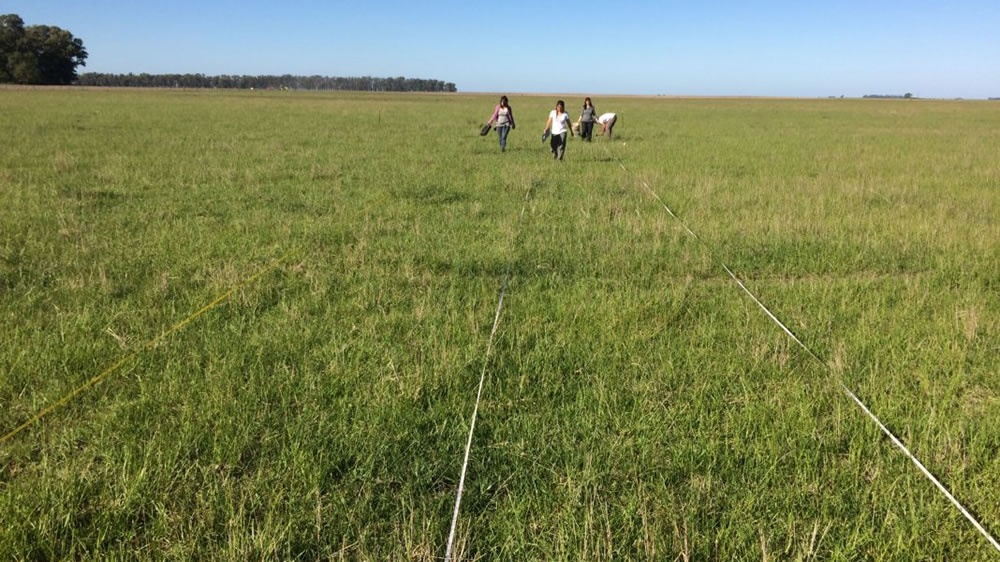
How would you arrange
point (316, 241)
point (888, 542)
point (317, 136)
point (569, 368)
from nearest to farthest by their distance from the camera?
point (888, 542)
point (569, 368)
point (316, 241)
point (317, 136)

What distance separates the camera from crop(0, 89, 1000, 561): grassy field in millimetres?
2467

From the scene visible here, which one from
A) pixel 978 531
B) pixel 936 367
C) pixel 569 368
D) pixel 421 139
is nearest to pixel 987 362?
pixel 936 367

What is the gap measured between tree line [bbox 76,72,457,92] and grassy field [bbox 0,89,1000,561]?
17790 cm

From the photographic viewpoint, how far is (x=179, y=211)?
Result: 28.7 ft

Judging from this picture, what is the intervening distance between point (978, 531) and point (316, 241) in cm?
651

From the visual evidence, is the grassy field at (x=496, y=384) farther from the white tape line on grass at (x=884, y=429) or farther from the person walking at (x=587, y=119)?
the person walking at (x=587, y=119)

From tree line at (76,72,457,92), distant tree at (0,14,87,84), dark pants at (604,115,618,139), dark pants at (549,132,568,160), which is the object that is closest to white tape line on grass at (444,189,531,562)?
dark pants at (549,132,568,160)

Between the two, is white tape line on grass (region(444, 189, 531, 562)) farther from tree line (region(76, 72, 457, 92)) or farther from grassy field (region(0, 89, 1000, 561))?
tree line (region(76, 72, 457, 92))

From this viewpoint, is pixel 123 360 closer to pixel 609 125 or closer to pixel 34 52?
pixel 609 125

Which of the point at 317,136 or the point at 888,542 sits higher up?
the point at 317,136

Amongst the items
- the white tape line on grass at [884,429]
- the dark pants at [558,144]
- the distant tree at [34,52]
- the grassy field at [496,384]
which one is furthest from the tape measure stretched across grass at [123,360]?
the distant tree at [34,52]

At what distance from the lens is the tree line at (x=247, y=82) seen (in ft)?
509

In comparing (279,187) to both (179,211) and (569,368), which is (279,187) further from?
(569,368)

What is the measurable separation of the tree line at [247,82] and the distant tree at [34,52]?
48.6 meters
